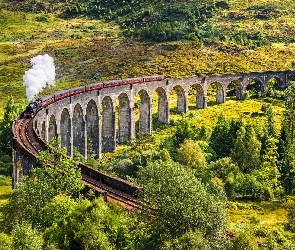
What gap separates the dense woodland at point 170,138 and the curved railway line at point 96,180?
179 cm

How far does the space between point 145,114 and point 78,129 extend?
17.3 m

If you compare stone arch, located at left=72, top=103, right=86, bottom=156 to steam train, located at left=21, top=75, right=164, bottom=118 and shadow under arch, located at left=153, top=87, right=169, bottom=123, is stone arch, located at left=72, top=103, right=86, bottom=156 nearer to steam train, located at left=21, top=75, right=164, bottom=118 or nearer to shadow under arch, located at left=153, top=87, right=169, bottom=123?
steam train, located at left=21, top=75, right=164, bottom=118

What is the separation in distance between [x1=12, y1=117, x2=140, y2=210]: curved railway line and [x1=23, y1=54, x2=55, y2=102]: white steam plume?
18.7 m

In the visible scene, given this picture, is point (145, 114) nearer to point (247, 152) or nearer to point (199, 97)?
point (199, 97)

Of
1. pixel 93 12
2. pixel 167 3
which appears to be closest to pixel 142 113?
pixel 167 3

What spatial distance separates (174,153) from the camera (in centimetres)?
7212

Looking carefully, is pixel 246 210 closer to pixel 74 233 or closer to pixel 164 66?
pixel 74 233

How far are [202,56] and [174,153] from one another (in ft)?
189

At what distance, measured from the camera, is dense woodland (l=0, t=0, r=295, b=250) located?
98.4 feet

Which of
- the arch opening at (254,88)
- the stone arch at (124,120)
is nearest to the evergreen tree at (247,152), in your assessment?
the stone arch at (124,120)

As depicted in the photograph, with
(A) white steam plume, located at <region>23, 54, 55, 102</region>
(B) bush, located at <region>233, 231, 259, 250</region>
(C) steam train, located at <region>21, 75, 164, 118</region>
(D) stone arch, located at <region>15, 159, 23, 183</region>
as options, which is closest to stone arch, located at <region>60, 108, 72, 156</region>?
(C) steam train, located at <region>21, 75, 164, 118</region>

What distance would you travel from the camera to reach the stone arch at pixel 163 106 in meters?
91.6

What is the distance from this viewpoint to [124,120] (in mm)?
84125

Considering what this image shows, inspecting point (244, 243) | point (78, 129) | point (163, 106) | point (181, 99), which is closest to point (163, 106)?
point (163, 106)
